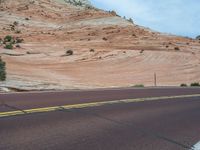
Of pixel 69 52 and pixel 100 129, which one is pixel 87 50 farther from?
pixel 100 129

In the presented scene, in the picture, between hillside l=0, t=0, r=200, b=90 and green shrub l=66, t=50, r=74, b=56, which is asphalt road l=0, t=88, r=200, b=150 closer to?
hillside l=0, t=0, r=200, b=90

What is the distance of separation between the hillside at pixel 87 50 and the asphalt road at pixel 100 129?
10.2 meters

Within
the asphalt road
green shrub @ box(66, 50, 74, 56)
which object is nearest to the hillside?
green shrub @ box(66, 50, 74, 56)

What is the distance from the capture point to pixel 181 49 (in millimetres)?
56062

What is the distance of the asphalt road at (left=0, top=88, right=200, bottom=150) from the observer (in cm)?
793

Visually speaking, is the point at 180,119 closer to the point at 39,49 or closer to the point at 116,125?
the point at 116,125

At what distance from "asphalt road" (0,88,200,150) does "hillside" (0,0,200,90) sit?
10250 mm

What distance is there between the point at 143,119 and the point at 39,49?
129 ft

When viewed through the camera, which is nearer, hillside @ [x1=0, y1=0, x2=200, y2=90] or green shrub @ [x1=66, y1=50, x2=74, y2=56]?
hillside @ [x1=0, y1=0, x2=200, y2=90]

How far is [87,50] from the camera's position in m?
51.2

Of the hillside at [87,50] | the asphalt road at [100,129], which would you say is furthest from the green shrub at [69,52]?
the asphalt road at [100,129]

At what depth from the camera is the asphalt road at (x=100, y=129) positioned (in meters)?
7.93

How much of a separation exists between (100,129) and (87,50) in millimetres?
41896

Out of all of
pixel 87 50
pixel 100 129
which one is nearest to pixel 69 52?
pixel 87 50
